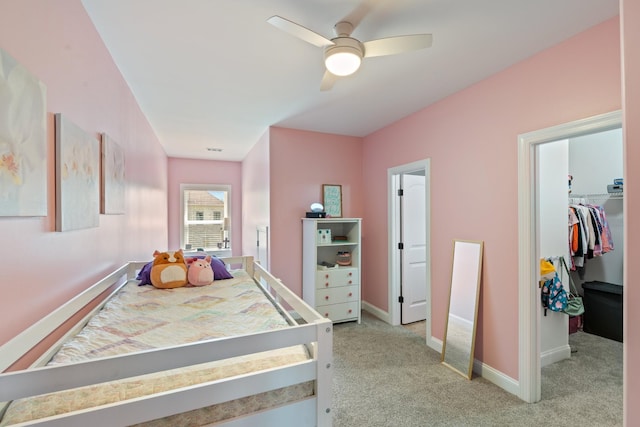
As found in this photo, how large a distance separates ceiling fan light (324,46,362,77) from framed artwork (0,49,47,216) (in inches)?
53.1

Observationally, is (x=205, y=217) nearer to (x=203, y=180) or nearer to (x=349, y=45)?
(x=203, y=180)

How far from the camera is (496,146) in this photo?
7.21 feet

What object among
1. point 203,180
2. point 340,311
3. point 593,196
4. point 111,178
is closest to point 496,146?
point 593,196

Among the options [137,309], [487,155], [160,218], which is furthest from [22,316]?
[160,218]

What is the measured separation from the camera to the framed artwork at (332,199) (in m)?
3.75

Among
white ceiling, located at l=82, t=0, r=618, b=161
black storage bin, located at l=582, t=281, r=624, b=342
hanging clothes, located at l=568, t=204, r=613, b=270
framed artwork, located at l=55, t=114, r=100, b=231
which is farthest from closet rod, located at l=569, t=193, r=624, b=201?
framed artwork, located at l=55, t=114, r=100, b=231

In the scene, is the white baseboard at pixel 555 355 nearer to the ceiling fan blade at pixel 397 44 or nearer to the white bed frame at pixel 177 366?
the white bed frame at pixel 177 366

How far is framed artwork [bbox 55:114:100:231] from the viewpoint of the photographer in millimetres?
1272

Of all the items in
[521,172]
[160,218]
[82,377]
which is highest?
[521,172]

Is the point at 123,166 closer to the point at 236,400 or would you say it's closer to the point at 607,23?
the point at 236,400

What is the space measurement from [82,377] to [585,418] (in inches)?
109

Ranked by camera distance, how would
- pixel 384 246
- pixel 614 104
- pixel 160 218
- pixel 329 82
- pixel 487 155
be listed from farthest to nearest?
1. pixel 160 218
2. pixel 384 246
3. pixel 487 155
4. pixel 329 82
5. pixel 614 104

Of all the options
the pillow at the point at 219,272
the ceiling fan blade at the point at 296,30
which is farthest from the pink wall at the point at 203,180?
the ceiling fan blade at the point at 296,30

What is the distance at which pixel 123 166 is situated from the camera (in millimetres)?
2311
